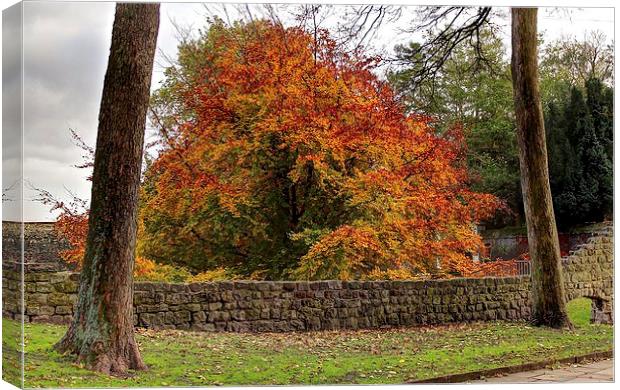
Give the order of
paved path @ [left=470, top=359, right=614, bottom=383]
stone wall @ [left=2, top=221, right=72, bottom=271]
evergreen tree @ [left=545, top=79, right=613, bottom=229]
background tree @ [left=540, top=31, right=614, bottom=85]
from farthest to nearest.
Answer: evergreen tree @ [left=545, top=79, right=613, bottom=229] < background tree @ [left=540, top=31, right=614, bottom=85] < paved path @ [left=470, top=359, right=614, bottom=383] < stone wall @ [left=2, top=221, right=72, bottom=271]

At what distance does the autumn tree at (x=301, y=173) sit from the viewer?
9.36 metres

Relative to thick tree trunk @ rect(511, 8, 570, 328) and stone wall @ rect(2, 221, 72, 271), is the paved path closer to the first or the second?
thick tree trunk @ rect(511, 8, 570, 328)

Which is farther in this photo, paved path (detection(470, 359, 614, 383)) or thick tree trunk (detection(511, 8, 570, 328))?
thick tree trunk (detection(511, 8, 570, 328))

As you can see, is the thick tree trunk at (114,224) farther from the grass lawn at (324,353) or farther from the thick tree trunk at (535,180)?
the thick tree trunk at (535,180)

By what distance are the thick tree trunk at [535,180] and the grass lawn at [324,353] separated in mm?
345

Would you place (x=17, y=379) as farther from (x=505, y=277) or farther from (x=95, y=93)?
(x=505, y=277)

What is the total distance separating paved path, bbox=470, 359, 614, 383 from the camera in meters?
9.31

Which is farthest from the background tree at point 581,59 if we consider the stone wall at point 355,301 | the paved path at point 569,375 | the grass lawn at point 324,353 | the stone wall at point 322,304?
the paved path at point 569,375

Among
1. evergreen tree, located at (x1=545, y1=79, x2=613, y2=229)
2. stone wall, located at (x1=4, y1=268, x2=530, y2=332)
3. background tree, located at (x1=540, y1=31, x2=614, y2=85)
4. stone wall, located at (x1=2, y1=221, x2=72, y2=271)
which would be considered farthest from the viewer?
evergreen tree, located at (x1=545, y1=79, x2=613, y2=229)

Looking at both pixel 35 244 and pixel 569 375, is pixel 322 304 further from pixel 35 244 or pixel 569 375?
pixel 35 244

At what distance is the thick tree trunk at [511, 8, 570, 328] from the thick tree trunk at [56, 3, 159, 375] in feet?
14.0

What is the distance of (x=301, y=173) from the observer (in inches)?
Answer: 389

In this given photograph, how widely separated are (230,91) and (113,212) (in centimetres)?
197

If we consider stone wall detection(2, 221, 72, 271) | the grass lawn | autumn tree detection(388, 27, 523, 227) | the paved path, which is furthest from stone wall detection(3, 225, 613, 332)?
stone wall detection(2, 221, 72, 271)
